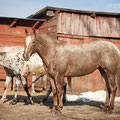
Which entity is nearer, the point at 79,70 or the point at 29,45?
the point at 29,45

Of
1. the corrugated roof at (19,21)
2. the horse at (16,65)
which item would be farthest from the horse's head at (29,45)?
the corrugated roof at (19,21)

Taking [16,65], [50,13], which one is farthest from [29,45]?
[50,13]

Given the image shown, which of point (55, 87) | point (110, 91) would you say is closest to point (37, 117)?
point (55, 87)

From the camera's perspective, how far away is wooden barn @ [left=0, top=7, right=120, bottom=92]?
13.3 m

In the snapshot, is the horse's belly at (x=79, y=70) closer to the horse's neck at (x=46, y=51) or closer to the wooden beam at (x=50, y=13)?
the horse's neck at (x=46, y=51)

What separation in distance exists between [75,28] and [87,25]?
0.94 metres

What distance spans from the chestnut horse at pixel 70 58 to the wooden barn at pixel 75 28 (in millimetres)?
6449

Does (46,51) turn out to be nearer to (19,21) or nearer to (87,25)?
(87,25)

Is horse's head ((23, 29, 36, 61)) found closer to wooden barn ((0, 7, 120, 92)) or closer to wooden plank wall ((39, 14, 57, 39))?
wooden barn ((0, 7, 120, 92))

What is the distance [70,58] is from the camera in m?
6.67

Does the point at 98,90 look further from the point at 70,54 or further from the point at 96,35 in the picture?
the point at 70,54

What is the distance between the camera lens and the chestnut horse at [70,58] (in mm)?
6484

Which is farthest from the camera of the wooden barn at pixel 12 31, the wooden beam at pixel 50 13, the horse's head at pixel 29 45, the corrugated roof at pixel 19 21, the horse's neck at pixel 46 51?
the wooden barn at pixel 12 31

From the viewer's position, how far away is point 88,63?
6.77m
